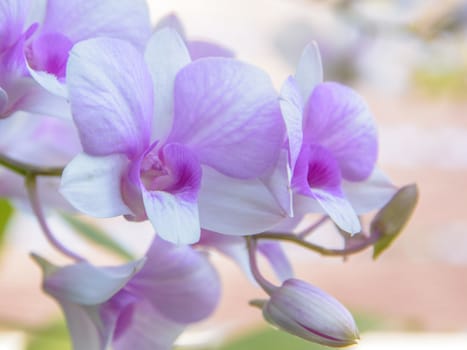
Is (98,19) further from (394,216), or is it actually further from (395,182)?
(395,182)

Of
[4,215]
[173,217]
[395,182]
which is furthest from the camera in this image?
[395,182]

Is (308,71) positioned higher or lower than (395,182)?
higher

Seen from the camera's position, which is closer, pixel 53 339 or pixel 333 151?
pixel 333 151

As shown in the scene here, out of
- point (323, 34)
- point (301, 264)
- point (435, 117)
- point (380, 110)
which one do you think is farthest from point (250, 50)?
point (323, 34)

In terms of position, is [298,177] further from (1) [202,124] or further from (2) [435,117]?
(2) [435,117]

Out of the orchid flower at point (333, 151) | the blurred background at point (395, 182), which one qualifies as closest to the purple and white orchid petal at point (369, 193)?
the orchid flower at point (333, 151)

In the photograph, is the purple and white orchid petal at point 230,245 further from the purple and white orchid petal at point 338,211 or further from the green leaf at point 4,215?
the green leaf at point 4,215

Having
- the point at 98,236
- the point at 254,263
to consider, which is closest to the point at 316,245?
the point at 254,263
